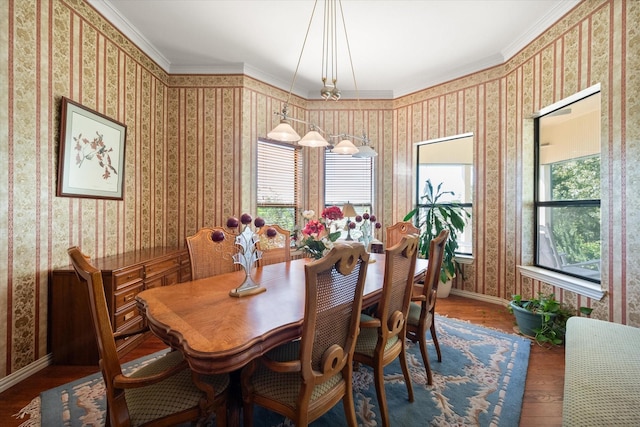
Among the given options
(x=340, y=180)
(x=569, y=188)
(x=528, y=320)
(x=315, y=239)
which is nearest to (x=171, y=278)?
(x=315, y=239)

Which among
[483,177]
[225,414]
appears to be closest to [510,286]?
[483,177]

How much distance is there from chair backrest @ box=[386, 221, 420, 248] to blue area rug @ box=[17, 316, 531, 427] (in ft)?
3.72

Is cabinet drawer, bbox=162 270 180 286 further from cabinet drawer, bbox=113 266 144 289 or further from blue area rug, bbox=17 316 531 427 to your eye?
blue area rug, bbox=17 316 531 427

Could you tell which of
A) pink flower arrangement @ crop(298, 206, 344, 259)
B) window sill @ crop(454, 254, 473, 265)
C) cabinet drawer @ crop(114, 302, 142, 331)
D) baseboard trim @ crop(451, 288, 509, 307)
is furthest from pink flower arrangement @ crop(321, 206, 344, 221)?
baseboard trim @ crop(451, 288, 509, 307)

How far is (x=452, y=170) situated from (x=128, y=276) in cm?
417

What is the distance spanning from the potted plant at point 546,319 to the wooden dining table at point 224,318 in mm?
1857

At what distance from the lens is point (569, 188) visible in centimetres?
292

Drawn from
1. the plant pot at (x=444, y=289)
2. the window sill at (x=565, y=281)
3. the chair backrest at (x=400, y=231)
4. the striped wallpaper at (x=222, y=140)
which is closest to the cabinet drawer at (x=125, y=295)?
the striped wallpaper at (x=222, y=140)

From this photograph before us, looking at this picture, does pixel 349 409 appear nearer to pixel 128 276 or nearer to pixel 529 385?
pixel 529 385

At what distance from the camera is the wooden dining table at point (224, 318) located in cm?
104

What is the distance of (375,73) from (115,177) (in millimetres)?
3420

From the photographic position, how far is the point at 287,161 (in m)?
4.42

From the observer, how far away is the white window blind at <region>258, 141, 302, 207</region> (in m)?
4.13

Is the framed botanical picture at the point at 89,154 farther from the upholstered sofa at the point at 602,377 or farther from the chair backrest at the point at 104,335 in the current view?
the upholstered sofa at the point at 602,377
